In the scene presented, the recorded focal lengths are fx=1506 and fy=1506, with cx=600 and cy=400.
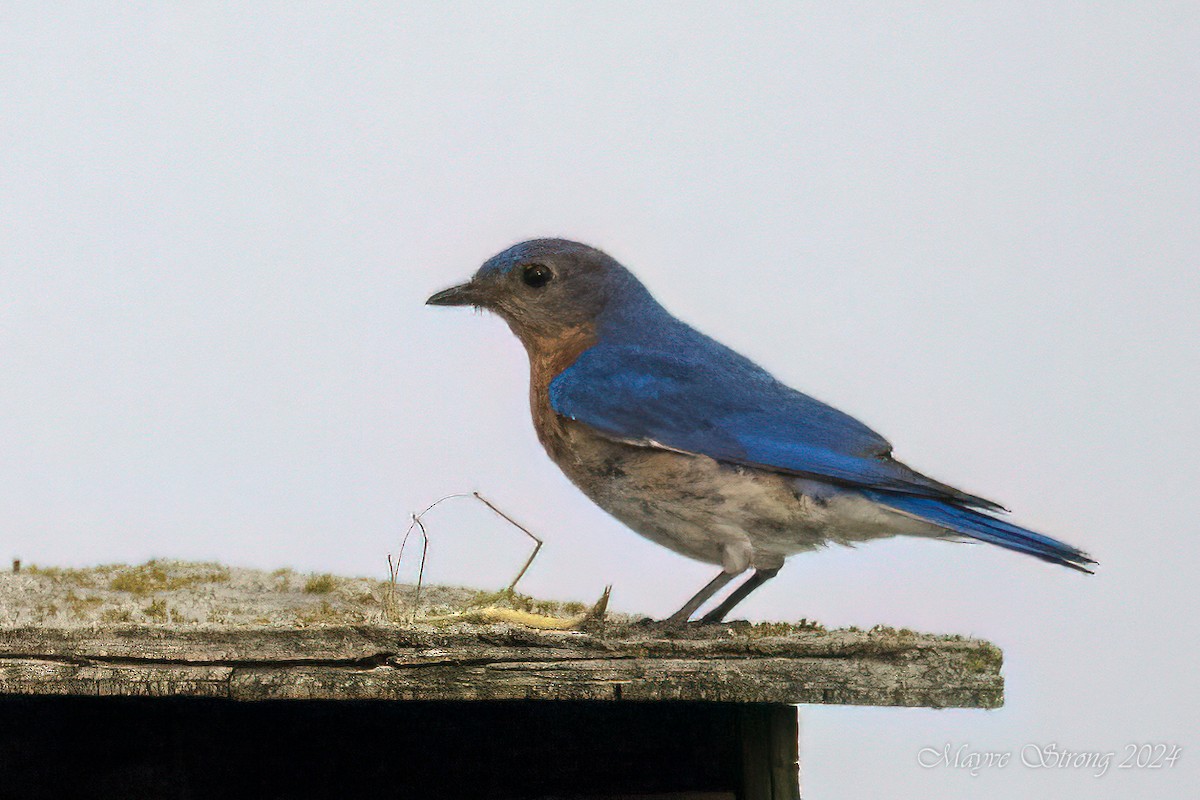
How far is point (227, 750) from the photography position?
14.8 feet

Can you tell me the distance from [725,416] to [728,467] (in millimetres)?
225

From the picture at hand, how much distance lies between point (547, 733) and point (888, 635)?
1.17 m

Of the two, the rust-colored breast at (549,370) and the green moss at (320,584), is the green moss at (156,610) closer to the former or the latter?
the green moss at (320,584)

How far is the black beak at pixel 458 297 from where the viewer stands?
586 cm

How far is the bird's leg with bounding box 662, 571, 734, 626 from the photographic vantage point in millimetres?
4691

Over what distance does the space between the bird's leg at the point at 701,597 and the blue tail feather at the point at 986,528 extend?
0.55 meters

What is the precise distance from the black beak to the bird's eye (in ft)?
0.71

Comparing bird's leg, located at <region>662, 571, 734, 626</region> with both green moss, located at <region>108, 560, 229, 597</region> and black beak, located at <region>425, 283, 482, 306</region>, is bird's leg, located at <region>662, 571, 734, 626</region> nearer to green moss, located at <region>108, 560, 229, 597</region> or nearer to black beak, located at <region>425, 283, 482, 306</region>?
black beak, located at <region>425, 283, 482, 306</region>

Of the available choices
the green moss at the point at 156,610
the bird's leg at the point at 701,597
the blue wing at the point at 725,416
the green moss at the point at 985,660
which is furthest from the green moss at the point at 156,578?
the green moss at the point at 985,660

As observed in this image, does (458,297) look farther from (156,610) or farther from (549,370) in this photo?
(156,610)

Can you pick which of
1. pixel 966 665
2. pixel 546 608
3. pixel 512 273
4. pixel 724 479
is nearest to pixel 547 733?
pixel 546 608

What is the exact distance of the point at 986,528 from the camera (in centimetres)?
465

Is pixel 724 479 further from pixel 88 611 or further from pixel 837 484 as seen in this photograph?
pixel 88 611

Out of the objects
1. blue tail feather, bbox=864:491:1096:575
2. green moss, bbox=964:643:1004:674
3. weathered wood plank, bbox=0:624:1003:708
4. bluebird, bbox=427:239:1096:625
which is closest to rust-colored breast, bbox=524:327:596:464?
bluebird, bbox=427:239:1096:625
